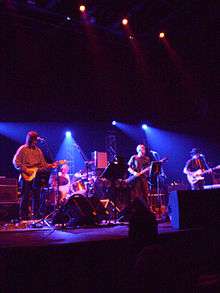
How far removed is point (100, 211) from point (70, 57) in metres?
6.20

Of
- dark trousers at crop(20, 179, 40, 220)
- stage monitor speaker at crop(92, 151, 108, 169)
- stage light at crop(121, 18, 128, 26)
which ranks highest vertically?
stage light at crop(121, 18, 128, 26)

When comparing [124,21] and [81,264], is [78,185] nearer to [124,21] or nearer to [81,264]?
[124,21]

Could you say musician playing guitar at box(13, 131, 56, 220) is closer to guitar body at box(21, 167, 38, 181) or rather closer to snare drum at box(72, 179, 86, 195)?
guitar body at box(21, 167, 38, 181)

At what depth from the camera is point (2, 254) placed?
3.73 meters

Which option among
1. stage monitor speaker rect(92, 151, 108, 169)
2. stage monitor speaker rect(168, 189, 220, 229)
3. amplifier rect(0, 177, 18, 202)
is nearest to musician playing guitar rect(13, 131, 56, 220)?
amplifier rect(0, 177, 18, 202)

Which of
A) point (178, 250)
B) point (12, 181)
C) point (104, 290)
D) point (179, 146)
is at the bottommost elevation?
point (104, 290)

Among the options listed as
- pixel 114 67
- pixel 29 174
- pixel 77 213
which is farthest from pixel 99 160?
pixel 77 213

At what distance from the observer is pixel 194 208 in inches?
223

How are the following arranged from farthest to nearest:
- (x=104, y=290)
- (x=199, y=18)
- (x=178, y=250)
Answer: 1. (x=199, y=18)
2. (x=178, y=250)
3. (x=104, y=290)

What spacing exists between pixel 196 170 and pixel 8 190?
6432 mm

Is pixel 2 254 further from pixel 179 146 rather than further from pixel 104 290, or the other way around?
pixel 179 146

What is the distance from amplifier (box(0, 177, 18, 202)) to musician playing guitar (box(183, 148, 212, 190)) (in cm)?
588

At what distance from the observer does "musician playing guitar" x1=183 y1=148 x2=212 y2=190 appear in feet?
39.3

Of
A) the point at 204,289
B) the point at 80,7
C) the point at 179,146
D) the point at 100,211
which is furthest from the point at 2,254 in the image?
the point at 179,146
